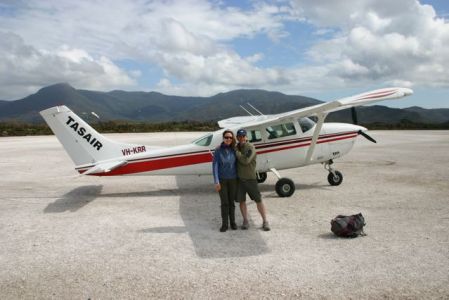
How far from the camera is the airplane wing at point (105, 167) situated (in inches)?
404

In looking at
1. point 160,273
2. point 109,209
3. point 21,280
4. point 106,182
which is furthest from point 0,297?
point 106,182

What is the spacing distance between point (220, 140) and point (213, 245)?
5139mm

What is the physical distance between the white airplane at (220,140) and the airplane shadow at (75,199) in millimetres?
860

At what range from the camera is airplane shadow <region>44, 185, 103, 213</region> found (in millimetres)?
10141

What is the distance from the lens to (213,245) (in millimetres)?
7086

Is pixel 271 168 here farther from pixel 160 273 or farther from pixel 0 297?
pixel 0 297

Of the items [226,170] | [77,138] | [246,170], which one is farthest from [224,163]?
[77,138]

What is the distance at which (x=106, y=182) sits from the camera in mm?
14438

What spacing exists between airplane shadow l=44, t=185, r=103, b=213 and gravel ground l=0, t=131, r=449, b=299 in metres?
0.03

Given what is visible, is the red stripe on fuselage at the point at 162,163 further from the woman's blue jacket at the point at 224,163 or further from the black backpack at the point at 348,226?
the black backpack at the point at 348,226

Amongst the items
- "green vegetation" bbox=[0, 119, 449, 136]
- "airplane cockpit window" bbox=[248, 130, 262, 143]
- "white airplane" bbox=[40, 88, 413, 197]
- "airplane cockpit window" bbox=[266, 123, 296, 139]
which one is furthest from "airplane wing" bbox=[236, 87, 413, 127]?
"green vegetation" bbox=[0, 119, 449, 136]

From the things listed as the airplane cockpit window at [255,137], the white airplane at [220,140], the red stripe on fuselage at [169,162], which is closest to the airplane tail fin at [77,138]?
the white airplane at [220,140]

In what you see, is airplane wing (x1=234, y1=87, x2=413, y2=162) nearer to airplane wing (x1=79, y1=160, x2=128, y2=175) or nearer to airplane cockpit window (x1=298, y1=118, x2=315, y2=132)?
airplane cockpit window (x1=298, y1=118, x2=315, y2=132)

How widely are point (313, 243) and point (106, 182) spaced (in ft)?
31.2
